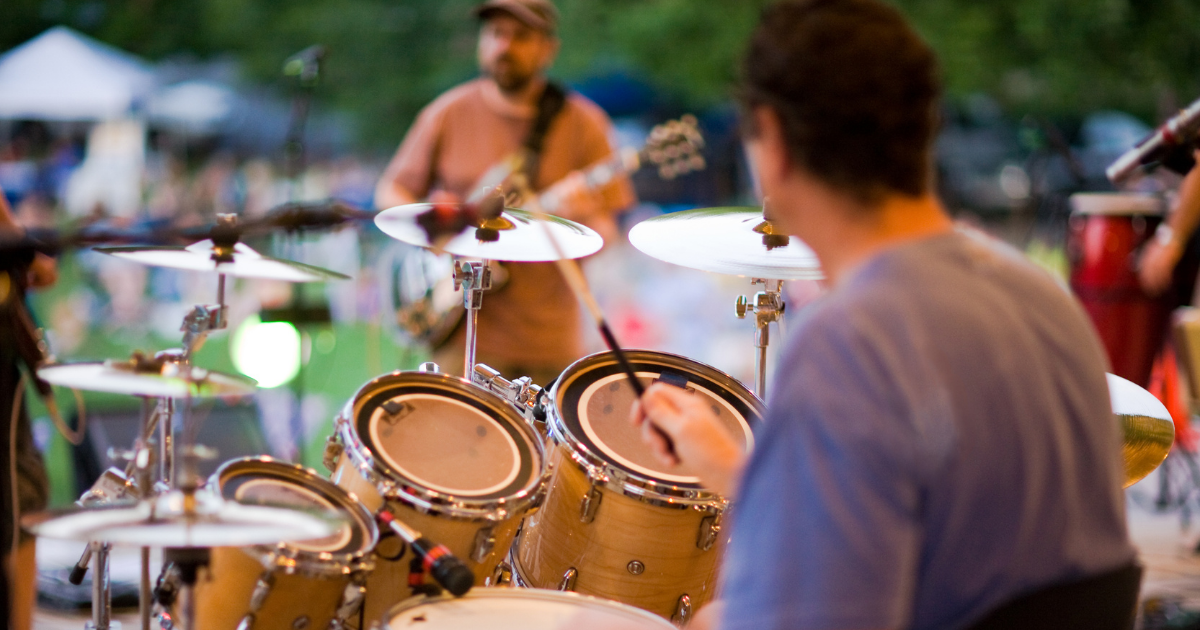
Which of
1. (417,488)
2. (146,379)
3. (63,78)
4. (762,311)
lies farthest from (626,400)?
(63,78)

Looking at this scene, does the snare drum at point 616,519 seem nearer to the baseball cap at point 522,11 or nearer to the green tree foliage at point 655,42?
the baseball cap at point 522,11

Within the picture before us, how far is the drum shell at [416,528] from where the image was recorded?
86.6 inches

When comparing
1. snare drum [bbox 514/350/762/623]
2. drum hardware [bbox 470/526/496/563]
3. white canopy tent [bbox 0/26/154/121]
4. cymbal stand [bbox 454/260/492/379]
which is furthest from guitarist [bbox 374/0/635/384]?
white canopy tent [bbox 0/26/154/121]

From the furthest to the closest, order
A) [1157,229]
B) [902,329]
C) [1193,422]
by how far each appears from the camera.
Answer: [1193,422]
[1157,229]
[902,329]

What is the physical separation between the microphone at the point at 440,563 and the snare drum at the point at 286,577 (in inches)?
3.0

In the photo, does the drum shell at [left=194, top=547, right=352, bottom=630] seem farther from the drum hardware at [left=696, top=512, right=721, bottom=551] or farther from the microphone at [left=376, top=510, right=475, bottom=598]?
the drum hardware at [left=696, top=512, right=721, bottom=551]

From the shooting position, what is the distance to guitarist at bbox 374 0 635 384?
13.5ft

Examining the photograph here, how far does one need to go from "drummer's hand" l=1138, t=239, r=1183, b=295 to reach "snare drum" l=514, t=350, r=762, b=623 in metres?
2.98

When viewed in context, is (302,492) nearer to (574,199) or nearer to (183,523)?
(183,523)

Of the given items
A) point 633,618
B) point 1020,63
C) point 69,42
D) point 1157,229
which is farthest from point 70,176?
point 633,618

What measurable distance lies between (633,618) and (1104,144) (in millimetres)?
15506

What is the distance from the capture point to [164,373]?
201cm

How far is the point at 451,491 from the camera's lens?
2.24m

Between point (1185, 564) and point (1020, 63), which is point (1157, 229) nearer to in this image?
point (1185, 564)
